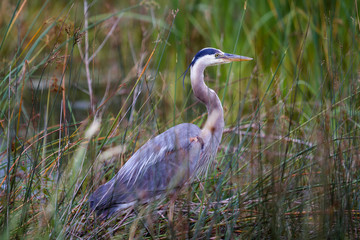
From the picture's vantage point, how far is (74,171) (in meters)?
2.13

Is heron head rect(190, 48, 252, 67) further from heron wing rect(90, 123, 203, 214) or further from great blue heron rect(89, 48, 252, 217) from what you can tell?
heron wing rect(90, 123, 203, 214)

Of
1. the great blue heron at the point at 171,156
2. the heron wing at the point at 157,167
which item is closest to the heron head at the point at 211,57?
the great blue heron at the point at 171,156

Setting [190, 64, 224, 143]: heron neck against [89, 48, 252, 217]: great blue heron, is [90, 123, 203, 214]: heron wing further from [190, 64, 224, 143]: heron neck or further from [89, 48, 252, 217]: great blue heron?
[190, 64, 224, 143]: heron neck

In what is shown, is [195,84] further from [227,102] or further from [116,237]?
[227,102]

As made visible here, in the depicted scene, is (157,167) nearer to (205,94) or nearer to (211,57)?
(205,94)

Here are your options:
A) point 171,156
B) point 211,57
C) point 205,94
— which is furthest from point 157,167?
point 211,57

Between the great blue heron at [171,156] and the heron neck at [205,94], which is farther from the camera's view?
the heron neck at [205,94]

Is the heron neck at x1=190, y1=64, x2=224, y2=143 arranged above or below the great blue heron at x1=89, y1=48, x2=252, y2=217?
above

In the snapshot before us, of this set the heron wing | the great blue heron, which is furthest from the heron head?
the heron wing

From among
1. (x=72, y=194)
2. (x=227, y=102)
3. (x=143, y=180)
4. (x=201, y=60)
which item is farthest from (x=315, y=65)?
(x=72, y=194)

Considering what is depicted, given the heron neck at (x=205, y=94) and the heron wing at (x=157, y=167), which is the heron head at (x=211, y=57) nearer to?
the heron neck at (x=205, y=94)

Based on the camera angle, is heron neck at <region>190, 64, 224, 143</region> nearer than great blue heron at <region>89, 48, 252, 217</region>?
No

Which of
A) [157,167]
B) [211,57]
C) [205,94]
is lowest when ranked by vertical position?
[157,167]

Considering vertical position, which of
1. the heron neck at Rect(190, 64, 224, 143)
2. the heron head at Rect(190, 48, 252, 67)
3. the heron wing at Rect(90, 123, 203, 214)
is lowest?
the heron wing at Rect(90, 123, 203, 214)
